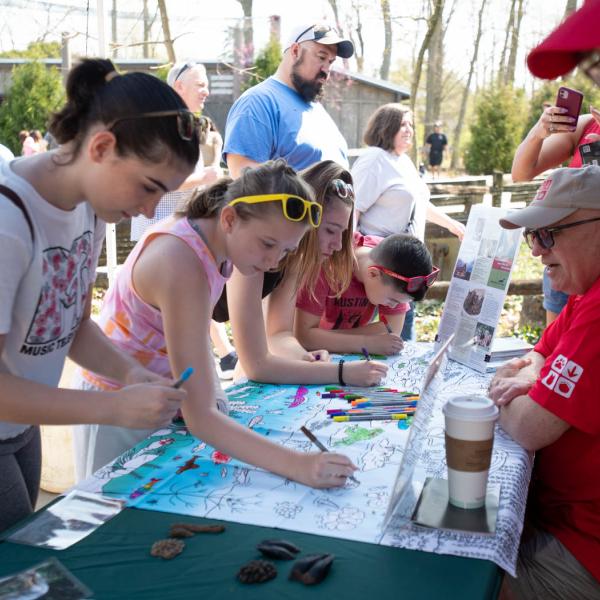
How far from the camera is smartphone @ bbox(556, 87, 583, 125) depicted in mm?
2881

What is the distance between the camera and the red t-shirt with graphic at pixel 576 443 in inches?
61.8

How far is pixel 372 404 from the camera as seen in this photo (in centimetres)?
197

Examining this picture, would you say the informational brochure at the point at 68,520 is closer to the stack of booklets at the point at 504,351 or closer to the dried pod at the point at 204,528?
the dried pod at the point at 204,528

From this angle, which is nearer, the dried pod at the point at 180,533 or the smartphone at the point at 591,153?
the dried pod at the point at 180,533

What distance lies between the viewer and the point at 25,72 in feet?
43.4

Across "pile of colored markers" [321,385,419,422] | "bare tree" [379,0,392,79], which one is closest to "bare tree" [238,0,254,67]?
"bare tree" [379,0,392,79]

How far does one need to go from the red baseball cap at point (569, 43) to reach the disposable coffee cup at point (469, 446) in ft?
1.90

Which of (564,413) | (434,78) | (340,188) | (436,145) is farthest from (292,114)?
(434,78)

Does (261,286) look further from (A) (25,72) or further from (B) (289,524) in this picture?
(A) (25,72)

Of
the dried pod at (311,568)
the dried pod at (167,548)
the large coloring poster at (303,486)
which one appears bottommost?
the large coloring poster at (303,486)

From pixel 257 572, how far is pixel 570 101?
244cm

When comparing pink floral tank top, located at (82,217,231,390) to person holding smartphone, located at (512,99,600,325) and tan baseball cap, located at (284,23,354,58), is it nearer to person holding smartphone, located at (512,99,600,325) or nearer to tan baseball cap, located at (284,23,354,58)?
person holding smartphone, located at (512,99,600,325)

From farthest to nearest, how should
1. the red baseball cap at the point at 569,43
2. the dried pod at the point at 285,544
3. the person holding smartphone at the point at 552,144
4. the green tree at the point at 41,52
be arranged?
the green tree at the point at 41,52
the person holding smartphone at the point at 552,144
the dried pod at the point at 285,544
the red baseball cap at the point at 569,43

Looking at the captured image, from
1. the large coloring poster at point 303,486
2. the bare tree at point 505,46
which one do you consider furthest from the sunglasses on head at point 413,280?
the bare tree at point 505,46
